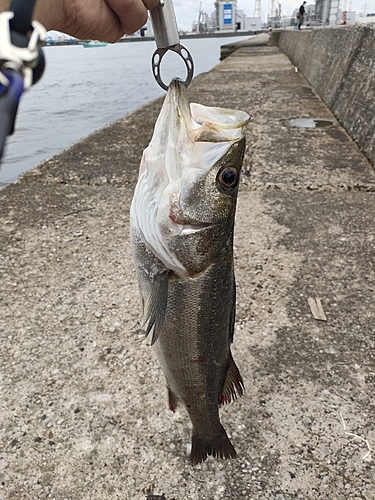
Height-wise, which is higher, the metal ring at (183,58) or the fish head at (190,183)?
the metal ring at (183,58)

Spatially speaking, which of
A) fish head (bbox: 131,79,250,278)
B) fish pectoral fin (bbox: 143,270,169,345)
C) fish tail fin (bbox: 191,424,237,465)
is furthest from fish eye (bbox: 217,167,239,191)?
fish tail fin (bbox: 191,424,237,465)

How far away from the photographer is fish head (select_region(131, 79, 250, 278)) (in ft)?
5.62

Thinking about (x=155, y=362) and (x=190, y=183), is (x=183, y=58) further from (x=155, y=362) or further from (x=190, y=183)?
(x=155, y=362)

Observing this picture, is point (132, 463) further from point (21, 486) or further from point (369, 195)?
point (369, 195)

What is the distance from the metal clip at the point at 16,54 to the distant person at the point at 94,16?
3.24ft

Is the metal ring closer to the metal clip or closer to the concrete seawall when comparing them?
the metal clip

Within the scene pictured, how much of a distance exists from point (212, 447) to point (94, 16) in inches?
79.2

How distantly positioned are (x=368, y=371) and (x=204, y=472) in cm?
107

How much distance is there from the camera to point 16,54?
79 cm

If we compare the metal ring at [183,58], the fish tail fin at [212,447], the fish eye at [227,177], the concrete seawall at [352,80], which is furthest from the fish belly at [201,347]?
the concrete seawall at [352,80]

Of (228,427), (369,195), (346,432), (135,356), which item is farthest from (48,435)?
(369,195)

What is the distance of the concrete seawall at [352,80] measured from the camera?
5.27m

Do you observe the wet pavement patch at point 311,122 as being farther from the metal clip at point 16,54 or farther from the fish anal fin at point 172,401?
the metal clip at point 16,54

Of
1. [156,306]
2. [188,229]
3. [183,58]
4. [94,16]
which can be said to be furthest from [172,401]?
[94,16]
